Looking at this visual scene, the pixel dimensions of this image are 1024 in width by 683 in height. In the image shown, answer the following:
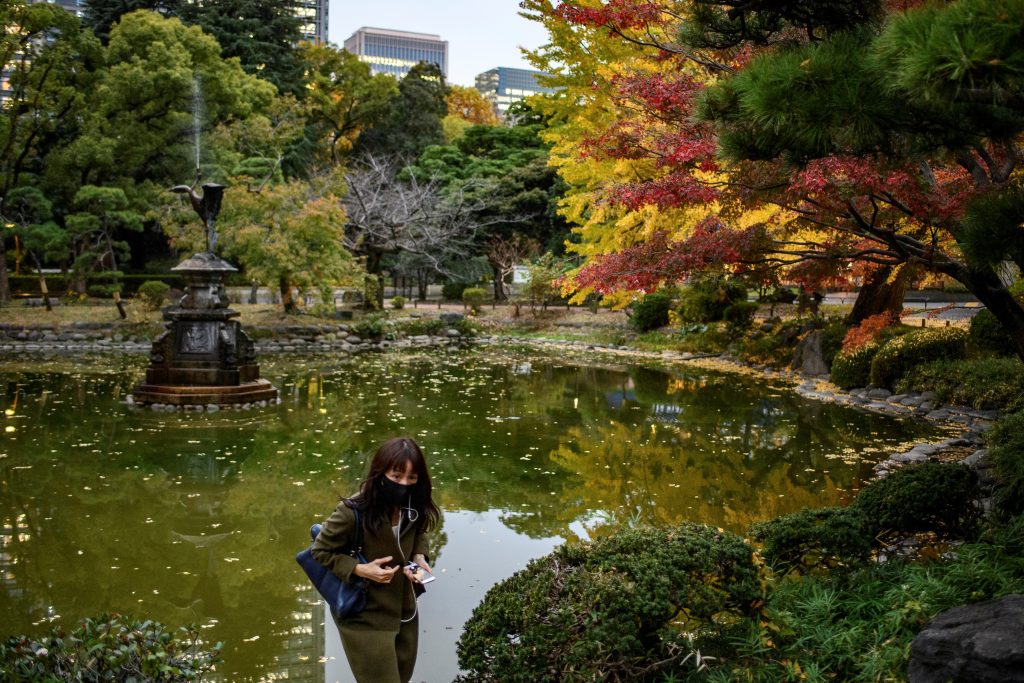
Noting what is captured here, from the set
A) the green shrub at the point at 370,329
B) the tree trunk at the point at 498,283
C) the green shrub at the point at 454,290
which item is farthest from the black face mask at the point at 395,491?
the green shrub at the point at 454,290

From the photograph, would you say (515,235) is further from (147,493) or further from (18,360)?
(147,493)

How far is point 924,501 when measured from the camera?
4.87 m

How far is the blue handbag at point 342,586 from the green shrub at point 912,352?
484 inches

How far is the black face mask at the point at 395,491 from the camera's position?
10.7 feet

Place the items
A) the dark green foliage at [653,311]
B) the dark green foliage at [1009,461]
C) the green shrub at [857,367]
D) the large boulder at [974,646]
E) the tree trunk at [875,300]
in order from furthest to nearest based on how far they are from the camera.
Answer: the dark green foliage at [653,311]
the tree trunk at [875,300]
the green shrub at [857,367]
the dark green foliage at [1009,461]
the large boulder at [974,646]

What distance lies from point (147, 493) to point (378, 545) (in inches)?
219

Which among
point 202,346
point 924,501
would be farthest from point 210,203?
point 924,501

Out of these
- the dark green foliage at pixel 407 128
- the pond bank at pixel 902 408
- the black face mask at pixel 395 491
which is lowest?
the pond bank at pixel 902 408

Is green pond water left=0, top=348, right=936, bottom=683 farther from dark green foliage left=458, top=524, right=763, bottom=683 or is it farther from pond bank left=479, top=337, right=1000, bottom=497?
dark green foliage left=458, top=524, right=763, bottom=683

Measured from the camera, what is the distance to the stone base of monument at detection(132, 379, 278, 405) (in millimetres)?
12898

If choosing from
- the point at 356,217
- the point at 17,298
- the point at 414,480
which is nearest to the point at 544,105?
the point at 356,217

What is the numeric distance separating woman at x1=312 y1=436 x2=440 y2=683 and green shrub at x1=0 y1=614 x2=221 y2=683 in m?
0.77

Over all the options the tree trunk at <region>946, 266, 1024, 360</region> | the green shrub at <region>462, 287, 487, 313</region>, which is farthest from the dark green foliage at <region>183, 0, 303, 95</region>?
the tree trunk at <region>946, 266, 1024, 360</region>

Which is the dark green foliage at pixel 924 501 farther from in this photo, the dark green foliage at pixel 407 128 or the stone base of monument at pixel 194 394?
the dark green foliage at pixel 407 128
